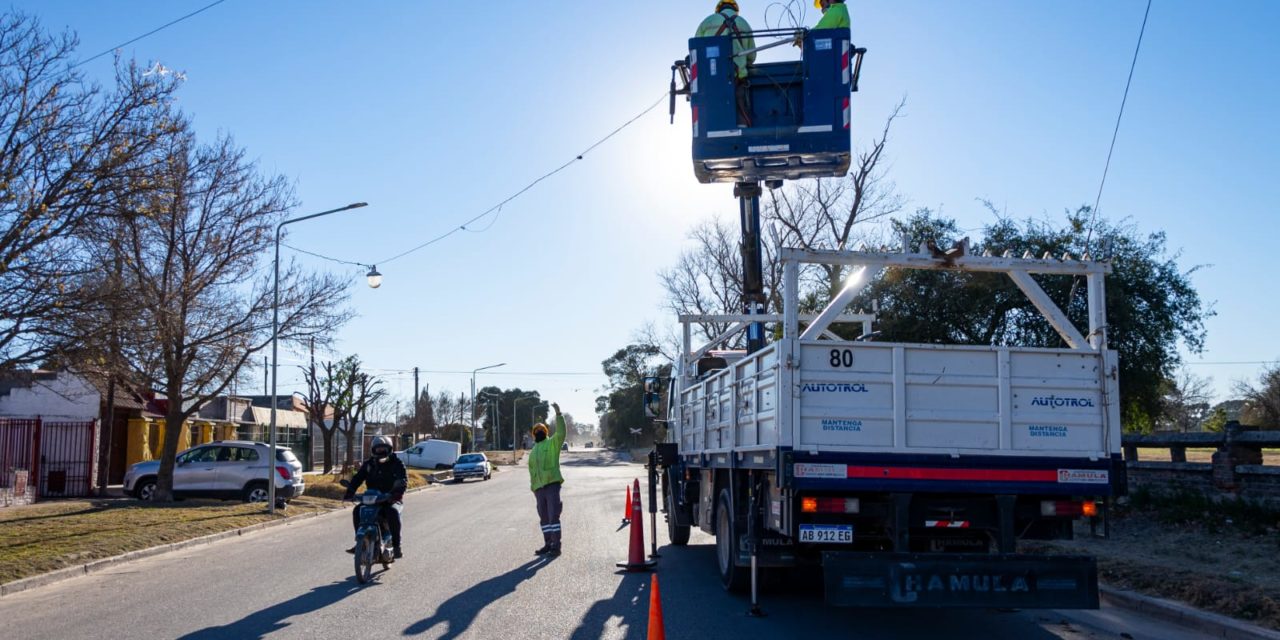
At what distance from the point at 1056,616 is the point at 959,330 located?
951 centimetres

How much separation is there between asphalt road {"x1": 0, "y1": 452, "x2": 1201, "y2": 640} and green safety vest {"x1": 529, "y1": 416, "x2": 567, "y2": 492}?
1050 millimetres

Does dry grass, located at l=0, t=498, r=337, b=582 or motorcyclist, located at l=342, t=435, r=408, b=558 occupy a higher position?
motorcyclist, located at l=342, t=435, r=408, b=558

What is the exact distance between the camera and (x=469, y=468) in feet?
147

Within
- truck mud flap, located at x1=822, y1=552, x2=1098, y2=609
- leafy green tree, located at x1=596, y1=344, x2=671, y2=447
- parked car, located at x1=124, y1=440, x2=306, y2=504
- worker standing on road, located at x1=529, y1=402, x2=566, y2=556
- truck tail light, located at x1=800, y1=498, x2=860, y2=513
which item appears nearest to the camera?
truck mud flap, located at x1=822, y1=552, x2=1098, y2=609

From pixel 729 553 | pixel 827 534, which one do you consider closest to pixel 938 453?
pixel 827 534

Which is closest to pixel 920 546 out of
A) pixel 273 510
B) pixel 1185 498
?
pixel 1185 498

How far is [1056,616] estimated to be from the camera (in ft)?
30.9

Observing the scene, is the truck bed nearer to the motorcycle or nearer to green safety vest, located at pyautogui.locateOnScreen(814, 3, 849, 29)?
the motorcycle

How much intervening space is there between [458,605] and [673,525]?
5609 mm

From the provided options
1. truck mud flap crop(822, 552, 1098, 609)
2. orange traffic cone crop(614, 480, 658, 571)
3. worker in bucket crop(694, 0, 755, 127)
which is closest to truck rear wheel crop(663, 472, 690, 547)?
orange traffic cone crop(614, 480, 658, 571)

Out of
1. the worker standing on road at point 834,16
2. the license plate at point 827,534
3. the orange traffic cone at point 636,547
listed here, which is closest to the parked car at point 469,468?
the orange traffic cone at point 636,547

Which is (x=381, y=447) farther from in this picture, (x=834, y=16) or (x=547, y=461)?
(x=834, y=16)

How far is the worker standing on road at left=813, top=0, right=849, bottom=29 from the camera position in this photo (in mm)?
12484

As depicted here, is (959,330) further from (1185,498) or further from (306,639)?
(306,639)
